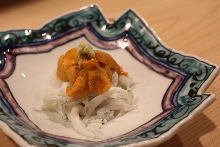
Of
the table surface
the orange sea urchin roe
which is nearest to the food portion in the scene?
the orange sea urchin roe

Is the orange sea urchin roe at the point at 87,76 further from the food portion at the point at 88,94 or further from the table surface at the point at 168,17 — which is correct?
the table surface at the point at 168,17

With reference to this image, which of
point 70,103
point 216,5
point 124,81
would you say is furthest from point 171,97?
point 216,5

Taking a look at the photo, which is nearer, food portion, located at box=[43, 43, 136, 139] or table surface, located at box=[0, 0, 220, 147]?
food portion, located at box=[43, 43, 136, 139]

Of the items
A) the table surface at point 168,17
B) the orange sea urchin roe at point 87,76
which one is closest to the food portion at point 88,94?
the orange sea urchin roe at point 87,76

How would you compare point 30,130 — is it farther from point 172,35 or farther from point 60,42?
point 172,35

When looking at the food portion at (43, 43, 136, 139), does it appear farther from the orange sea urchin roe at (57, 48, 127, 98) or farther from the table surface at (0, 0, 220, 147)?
the table surface at (0, 0, 220, 147)

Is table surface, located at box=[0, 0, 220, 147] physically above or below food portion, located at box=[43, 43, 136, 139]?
above
